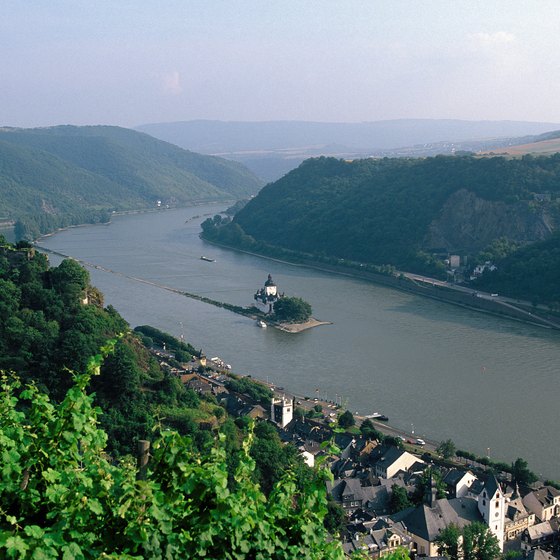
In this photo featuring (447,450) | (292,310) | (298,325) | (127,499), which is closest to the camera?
(127,499)

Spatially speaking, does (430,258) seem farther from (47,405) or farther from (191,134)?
(191,134)

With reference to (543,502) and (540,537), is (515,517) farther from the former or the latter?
(543,502)

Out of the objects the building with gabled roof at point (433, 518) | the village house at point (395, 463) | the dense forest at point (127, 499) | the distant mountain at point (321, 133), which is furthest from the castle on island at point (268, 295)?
the distant mountain at point (321, 133)

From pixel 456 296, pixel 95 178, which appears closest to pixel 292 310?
pixel 456 296

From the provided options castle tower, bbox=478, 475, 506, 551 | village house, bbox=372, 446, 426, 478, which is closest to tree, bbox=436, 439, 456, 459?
village house, bbox=372, 446, 426, 478

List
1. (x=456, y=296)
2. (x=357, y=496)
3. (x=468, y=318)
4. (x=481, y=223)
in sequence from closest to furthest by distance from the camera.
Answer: (x=357, y=496) < (x=468, y=318) < (x=456, y=296) < (x=481, y=223)

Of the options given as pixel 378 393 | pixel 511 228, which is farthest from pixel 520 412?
pixel 511 228

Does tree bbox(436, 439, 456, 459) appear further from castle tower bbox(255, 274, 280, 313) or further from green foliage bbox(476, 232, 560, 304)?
green foliage bbox(476, 232, 560, 304)
